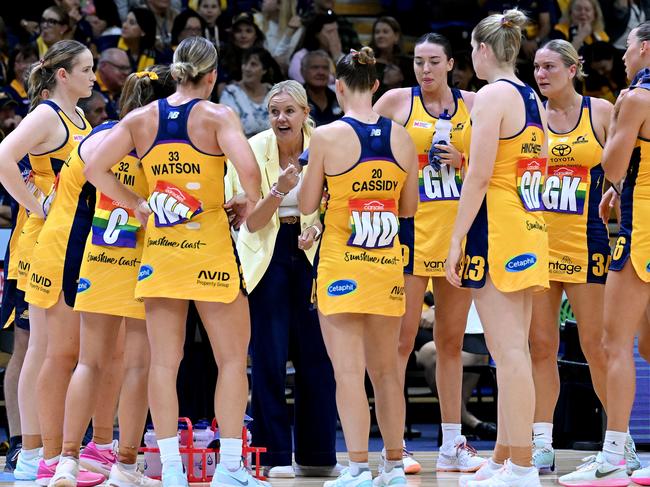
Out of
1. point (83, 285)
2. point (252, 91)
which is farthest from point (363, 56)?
point (252, 91)

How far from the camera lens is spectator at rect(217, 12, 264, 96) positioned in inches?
386

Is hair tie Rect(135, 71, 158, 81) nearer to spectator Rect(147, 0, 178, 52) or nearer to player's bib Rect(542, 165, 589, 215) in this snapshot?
player's bib Rect(542, 165, 589, 215)

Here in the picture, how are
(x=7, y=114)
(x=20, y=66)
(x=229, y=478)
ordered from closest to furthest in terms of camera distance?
1. (x=229, y=478)
2. (x=7, y=114)
3. (x=20, y=66)

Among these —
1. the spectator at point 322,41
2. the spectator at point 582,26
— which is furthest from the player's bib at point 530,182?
the spectator at point 582,26

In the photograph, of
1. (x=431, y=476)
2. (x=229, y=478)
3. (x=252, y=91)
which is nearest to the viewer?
(x=229, y=478)

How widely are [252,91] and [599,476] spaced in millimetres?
5319

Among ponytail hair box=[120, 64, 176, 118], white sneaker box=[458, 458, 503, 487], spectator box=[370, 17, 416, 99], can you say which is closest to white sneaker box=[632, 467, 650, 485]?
white sneaker box=[458, 458, 503, 487]

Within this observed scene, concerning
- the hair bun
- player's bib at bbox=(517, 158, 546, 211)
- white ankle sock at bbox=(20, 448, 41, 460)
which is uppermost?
the hair bun

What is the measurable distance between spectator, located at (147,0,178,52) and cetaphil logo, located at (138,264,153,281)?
5721 millimetres

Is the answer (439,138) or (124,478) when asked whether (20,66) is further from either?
(124,478)

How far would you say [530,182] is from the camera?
4.67 meters

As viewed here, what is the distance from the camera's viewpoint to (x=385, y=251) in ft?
15.6

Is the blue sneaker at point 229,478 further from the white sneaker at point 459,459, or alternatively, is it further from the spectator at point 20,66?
the spectator at point 20,66

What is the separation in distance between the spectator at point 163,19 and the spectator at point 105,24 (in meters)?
0.35
